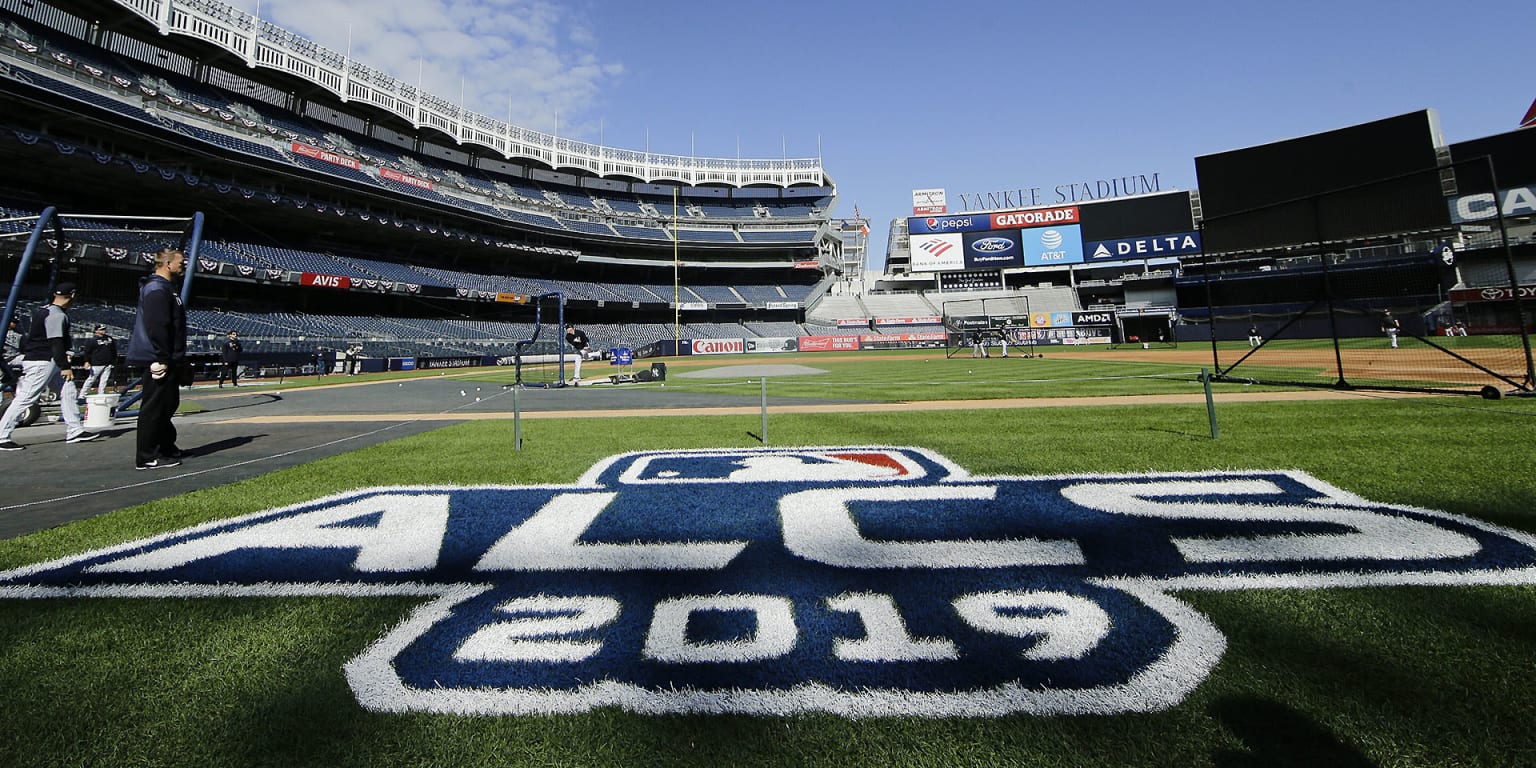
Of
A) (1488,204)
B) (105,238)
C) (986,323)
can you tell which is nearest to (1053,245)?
(986,323)

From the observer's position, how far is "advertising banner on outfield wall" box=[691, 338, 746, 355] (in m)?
50.5

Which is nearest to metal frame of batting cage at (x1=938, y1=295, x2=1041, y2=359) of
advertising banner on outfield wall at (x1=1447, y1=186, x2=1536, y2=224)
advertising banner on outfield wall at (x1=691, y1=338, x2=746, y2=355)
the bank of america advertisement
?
the bank of america advertisement

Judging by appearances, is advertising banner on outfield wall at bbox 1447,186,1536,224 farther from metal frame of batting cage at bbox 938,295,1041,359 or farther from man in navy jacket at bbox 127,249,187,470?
man in navy jacket at bbox 127,249,187,470

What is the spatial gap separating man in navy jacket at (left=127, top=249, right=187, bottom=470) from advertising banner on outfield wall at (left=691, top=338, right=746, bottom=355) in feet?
147

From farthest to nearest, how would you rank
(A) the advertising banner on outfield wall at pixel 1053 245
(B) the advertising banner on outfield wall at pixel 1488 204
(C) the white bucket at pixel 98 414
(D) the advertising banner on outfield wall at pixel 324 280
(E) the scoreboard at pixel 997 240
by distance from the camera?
(E) the scoreboard at pixel 997 240 < (A) the advertising banner on outfield wall at pixel 1053 245 < (B) the advertising banner on outfield wall at pixel 1488 204 < (D) the advertising banner on outfield wall at pixel 324 280 < (C) the white bucket at pixel 98 414

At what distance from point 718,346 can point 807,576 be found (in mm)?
49591

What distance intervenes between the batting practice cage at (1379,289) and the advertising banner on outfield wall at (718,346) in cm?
3607

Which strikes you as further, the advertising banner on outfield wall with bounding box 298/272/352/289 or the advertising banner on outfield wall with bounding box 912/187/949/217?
the advertising banner on outfield wall with bounding box 912/187/949/217

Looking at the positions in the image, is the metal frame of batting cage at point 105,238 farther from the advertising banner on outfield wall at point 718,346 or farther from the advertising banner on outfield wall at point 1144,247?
the advertising banner on outfield wall at point 1144,247

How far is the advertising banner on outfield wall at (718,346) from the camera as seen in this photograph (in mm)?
50531

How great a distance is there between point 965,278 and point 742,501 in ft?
210

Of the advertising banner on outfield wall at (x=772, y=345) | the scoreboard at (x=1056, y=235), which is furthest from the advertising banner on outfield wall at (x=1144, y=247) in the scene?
the advertising banner on outfield wall at (x=772, y=345)

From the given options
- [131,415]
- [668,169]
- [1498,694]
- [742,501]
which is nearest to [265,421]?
[131,415]

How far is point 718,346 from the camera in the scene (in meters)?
51.6
